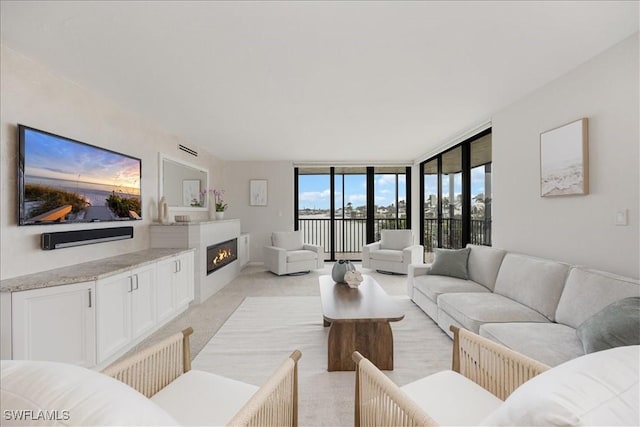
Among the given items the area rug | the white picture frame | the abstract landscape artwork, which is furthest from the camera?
the white picture frame

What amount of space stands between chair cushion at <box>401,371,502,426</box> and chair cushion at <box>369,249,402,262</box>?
14.4 ft

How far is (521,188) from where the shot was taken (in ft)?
10.8

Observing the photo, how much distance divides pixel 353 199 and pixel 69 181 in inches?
219

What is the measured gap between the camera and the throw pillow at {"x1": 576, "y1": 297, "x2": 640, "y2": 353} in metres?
1.55

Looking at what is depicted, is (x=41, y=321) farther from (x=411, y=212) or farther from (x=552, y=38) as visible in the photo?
(x=411, y=212)

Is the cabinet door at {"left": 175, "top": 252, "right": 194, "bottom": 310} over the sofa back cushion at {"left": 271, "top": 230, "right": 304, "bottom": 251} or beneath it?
beneath

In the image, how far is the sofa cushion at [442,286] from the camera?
3.15m

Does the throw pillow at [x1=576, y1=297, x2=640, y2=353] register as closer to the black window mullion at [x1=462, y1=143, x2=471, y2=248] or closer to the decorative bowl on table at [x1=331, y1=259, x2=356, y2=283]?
the decorative bowl on table at [x1=331, y1=259, x2=356, y2=283]

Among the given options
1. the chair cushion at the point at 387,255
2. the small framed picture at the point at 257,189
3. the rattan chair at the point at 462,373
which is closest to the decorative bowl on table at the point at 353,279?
the rattan chair at the point at 462,373

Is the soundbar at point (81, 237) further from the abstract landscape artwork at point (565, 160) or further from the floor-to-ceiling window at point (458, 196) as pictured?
the floor-to-ceiling window at point (458, 196)

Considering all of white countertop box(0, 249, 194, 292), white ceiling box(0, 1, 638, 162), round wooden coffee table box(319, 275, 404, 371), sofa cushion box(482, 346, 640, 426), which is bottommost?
round wooden coffee table box(319, 275, 404, 371)

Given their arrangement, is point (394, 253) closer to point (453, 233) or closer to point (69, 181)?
point (453, 233)

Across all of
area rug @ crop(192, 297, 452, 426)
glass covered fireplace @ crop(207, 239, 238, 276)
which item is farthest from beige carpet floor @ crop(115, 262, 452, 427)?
glass covered fireplace @ crop(207, 239, 238, 276)

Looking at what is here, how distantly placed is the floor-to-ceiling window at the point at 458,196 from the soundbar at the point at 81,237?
4.60 meters
